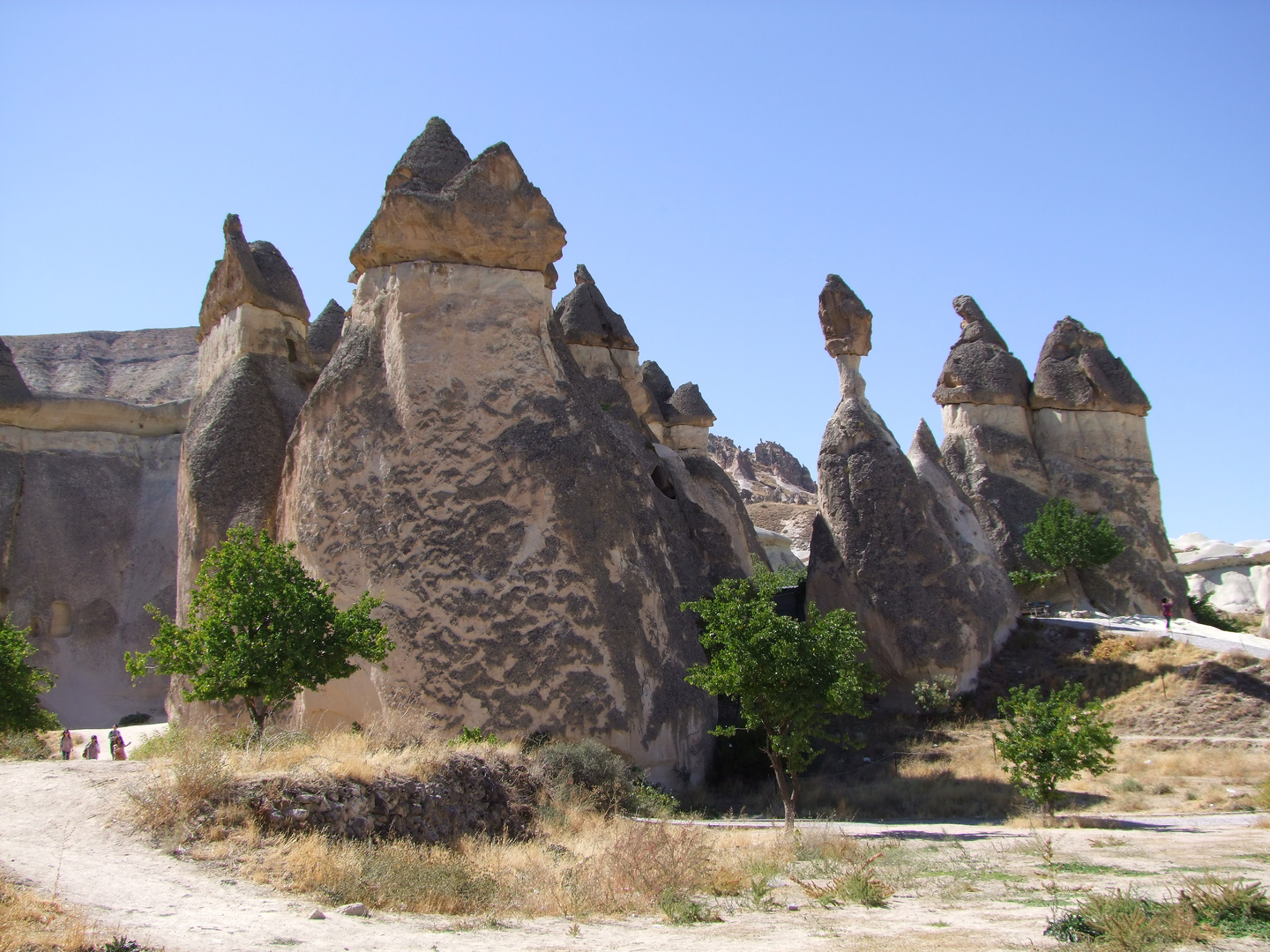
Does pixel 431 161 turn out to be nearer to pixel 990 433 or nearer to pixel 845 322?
pixel 845 322

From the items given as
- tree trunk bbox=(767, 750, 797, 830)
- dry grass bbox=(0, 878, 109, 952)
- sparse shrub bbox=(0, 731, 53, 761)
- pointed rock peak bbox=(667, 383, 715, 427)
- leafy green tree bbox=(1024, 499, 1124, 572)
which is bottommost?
tree trunk bbox=(767, 750, 797, 830)

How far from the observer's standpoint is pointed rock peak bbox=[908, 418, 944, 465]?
2256 centimetres

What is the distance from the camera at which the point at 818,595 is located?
2064 centimetres

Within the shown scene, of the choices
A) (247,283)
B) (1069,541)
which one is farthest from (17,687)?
(1069,541)

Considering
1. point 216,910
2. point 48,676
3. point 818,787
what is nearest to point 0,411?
point 48,676

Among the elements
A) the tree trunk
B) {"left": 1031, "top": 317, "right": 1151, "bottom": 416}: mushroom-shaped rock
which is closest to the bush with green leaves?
{"left": 1031, "top": 317, "right": 1151, "bottom": 416}: mushroom-shaped rock

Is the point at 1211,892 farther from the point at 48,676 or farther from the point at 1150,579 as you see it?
the point at 1150,579

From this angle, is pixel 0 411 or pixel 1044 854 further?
pixel 0 411

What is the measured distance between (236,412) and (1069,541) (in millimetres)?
17150

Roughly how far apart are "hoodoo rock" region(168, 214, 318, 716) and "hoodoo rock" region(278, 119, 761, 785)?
1.80m

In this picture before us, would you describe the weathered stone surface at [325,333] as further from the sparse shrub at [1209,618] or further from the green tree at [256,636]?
the sparse shrub at [1209,618]

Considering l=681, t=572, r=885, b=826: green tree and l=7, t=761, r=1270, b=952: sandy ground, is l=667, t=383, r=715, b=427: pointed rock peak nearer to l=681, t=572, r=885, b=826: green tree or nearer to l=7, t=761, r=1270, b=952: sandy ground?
l=681, t=572, r=885, b=826: green tree

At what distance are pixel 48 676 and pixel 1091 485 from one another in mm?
21926

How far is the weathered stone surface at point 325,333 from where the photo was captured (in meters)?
24.0
